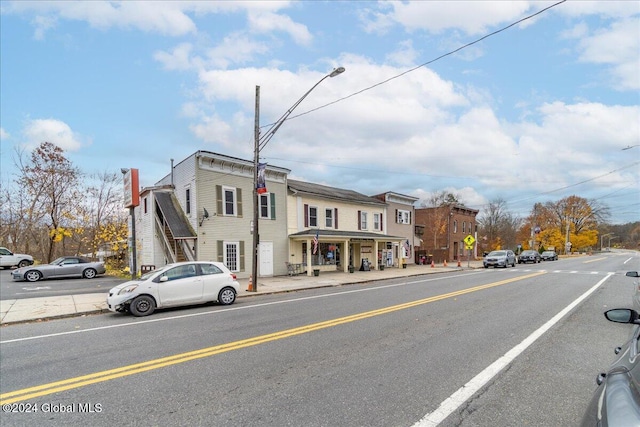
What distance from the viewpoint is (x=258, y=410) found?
3891mm

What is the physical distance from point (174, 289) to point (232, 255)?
10617 millimetres

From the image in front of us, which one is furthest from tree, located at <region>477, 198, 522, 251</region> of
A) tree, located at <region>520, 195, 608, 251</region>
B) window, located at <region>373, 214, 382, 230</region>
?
window, located at <region>373, 214, 382, 230</region>

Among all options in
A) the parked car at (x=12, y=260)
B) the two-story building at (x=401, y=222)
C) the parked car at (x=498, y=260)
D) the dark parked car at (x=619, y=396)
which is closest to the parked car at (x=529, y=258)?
the parked car at (x=498, y=260)

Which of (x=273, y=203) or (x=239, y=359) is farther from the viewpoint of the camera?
(x=273, y=203)

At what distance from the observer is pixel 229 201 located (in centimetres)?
2125

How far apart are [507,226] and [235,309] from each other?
8085 centimetres

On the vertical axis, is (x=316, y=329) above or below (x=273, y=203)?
below

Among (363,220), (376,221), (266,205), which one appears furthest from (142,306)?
(376,221)

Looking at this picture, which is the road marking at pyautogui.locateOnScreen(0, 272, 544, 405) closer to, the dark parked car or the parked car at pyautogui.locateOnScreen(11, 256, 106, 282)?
the dark parked car

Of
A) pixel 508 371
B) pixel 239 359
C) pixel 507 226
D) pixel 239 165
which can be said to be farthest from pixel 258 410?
pixel 507 226

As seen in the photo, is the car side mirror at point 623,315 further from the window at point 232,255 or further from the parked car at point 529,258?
the parked car at point 529,258

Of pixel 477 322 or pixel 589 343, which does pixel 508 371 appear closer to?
pixel 589 343

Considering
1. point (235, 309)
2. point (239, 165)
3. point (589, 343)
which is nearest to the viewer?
point (589, 343)

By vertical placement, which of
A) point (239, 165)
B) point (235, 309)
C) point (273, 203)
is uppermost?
point (239, 165)
